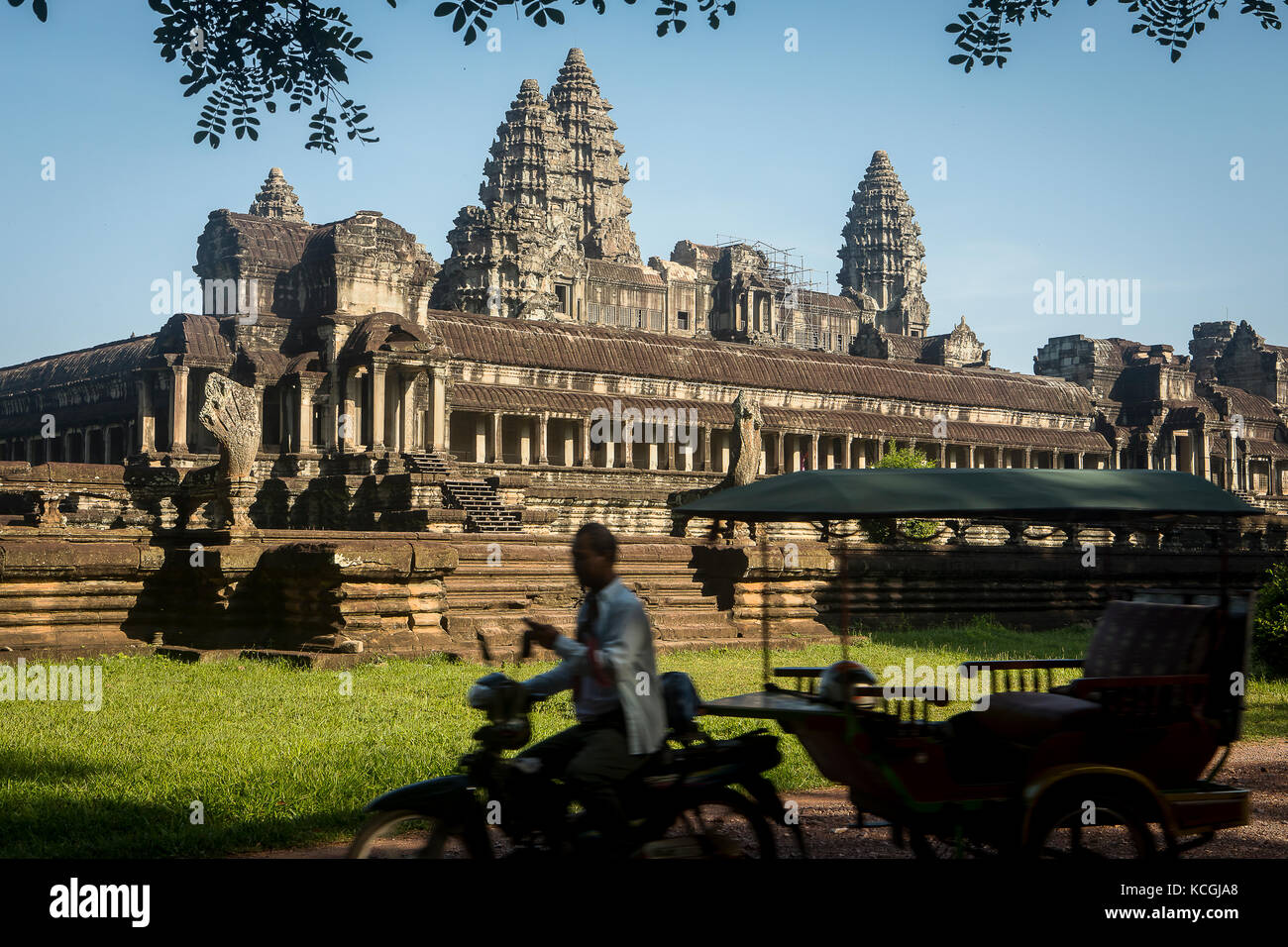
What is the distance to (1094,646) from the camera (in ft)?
25.3

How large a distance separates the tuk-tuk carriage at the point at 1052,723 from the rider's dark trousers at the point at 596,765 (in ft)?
2.89

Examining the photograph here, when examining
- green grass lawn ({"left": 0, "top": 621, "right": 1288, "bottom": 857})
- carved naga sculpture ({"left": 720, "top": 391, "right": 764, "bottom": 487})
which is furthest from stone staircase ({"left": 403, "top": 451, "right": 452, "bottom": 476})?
green grass lawn ({"left": 0, "top": 621, "right": 1288, "bottom": 857})

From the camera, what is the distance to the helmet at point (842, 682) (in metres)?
6.61

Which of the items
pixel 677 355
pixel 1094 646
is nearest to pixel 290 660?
pixel 1094 646

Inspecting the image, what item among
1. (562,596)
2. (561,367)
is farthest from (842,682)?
(561,367)

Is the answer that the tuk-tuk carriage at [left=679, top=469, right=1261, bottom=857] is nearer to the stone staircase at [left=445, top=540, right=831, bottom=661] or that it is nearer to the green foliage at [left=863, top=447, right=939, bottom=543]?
the stone staircase at [left=445, top=540, right=831, bottom=661]

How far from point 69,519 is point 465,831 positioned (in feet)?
96.9

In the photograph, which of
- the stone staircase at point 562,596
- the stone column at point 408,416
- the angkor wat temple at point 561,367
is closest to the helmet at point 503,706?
the stone staircase at point 562,596

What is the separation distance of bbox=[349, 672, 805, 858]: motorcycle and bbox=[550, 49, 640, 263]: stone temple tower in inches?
3443

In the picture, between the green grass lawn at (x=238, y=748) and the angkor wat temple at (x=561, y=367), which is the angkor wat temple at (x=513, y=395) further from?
the green grass lawn at (x=238, y=748)

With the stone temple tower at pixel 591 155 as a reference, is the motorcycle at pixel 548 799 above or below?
below

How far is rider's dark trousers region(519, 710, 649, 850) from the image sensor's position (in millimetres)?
5613

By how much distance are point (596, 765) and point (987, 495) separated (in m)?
2.85
